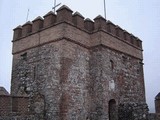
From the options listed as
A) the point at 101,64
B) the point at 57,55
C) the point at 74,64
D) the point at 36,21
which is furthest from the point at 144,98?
the point at 36,21

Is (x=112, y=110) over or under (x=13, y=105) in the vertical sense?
under

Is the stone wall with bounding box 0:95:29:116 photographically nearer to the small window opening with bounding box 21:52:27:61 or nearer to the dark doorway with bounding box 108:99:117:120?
the small window opening with bounding box 21:52:27:61

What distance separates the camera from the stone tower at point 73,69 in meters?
11.6

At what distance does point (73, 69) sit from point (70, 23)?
2.37 m

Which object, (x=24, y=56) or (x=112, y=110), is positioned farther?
(x=24, y=56)

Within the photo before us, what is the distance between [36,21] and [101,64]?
4359 millimetres

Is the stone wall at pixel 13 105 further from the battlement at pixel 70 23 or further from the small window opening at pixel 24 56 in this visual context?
the battlement at pixel 70 23

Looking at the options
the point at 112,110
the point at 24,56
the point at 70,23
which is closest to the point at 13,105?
the point at 24,56

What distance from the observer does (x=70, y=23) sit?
12.4 meters

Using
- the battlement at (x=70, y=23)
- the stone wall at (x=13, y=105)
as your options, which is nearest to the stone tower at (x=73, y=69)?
the battlement at (x=70, y=23)

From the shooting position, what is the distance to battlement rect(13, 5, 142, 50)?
1248 centimetres

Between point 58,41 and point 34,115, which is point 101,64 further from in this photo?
point 34,115

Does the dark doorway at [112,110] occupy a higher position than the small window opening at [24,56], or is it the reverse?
the small window opening at [24,56]

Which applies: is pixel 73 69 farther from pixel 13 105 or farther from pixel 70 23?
pixel 13 105
